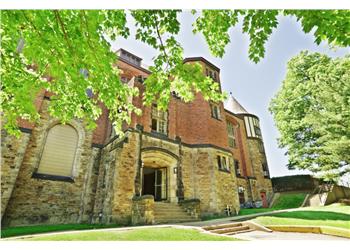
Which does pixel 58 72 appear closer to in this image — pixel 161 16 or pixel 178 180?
pixel 161 16

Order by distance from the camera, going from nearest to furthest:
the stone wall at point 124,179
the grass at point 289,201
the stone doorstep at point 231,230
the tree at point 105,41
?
the tree at point 105,41 → the stone doorstep at point 231,230 → the stone wall at point 124,179 → the grass at point 289,201

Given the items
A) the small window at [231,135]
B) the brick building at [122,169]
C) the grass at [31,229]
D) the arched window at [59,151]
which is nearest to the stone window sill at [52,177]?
the brick building at [122,169]

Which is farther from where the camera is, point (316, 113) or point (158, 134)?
point (316, 113)

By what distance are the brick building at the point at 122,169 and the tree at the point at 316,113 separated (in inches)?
220

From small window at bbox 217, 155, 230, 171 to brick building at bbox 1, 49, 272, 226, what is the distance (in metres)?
0.06

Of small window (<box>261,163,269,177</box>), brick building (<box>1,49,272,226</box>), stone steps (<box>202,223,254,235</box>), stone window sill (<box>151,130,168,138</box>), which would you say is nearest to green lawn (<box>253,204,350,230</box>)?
stone steps (<box>202,223,254,235</box>)

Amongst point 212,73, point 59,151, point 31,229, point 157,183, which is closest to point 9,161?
point 59,151

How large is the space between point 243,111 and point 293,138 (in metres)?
6.70

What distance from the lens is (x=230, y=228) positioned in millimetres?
6586

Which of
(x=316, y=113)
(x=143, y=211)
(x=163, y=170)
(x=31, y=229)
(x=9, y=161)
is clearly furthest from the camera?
(x=316, y=113)

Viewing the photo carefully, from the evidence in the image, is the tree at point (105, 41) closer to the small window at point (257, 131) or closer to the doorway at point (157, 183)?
the doorway at point (157, 183)

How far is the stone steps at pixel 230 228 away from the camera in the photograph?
6.17 m

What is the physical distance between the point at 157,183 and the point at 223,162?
13.9 ft

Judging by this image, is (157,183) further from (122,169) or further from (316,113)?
(316,113)
